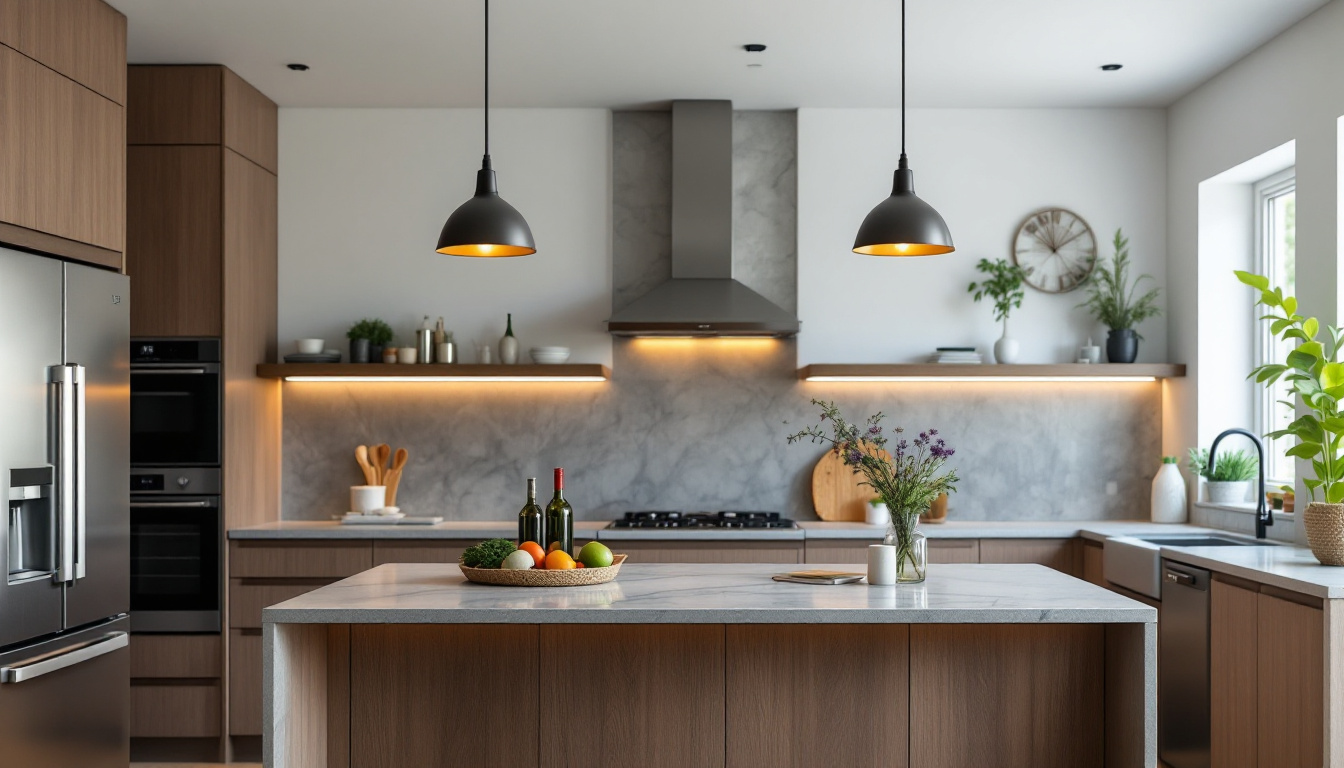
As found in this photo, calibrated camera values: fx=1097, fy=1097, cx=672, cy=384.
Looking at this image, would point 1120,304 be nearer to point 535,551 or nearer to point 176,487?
point 535,551

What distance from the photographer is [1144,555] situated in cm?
427

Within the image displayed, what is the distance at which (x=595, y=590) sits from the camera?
296 cm

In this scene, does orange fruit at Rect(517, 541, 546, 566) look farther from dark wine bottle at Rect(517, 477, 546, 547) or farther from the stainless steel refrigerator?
the stainless steel refrigerator

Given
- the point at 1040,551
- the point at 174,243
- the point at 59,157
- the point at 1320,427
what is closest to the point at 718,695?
the point at 1320,427

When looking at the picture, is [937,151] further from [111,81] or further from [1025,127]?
[111,81]

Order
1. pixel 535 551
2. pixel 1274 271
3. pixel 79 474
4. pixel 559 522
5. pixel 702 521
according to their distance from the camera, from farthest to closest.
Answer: pixel 702 521
pixel 1274 271
pixel 79 474
pixel 559 522
pixel 535 551

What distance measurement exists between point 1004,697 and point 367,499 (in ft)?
10.8

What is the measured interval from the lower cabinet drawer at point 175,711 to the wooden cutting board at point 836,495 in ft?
9.43

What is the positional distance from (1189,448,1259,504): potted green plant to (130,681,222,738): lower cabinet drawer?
14.7ft

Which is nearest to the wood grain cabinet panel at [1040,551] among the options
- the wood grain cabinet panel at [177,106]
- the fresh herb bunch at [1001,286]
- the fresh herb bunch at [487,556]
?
the fresh herb bunch at [1001,286]

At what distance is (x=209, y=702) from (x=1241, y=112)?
16.8 ft

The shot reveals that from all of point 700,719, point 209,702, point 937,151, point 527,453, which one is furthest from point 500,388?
point 700,719

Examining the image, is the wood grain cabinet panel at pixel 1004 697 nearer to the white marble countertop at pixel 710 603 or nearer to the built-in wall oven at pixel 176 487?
the white marble countertop at pixel 710 603

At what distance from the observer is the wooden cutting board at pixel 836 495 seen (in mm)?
5398
